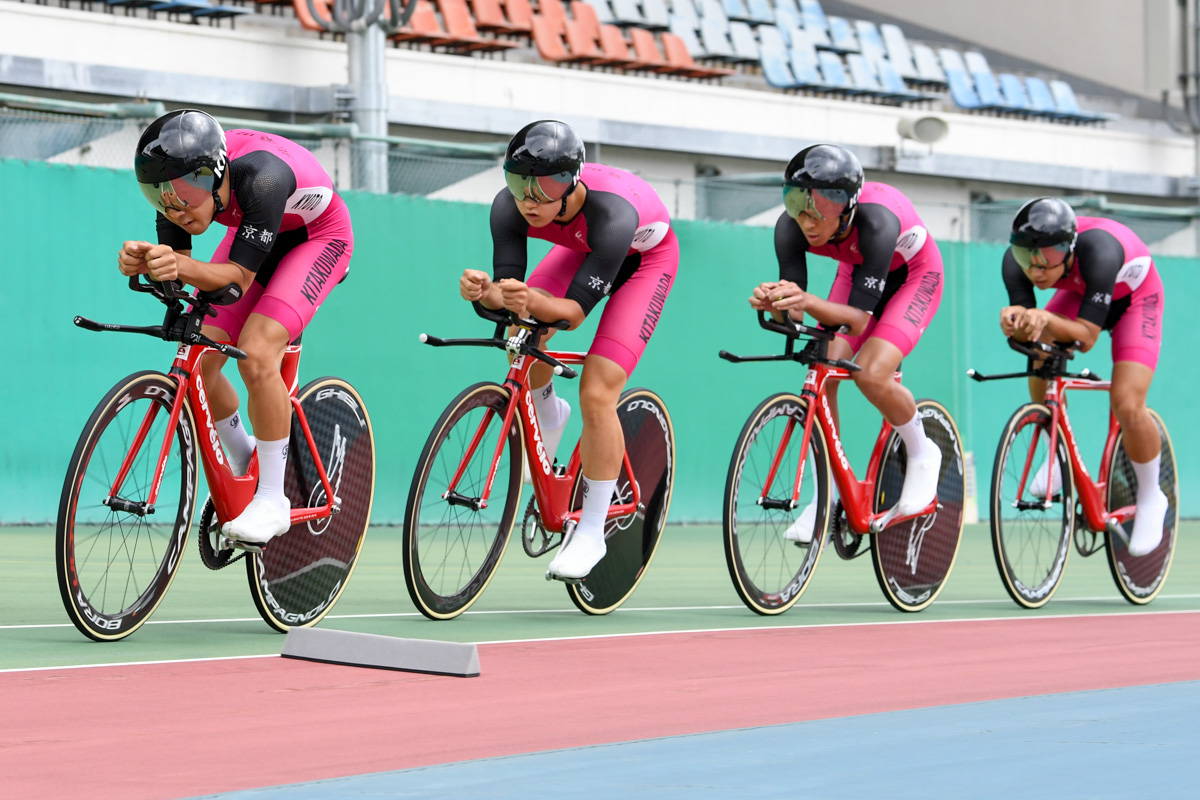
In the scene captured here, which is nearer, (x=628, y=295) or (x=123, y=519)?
(x=123, y=519)

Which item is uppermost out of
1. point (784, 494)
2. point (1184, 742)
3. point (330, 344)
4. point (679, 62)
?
point (679, 62)

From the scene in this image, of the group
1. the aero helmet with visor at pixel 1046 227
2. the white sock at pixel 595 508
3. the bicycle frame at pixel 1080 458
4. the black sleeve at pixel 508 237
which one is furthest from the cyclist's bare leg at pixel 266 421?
the bicycle frame at pixel 1080 458

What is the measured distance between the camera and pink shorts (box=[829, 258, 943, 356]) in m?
7.79

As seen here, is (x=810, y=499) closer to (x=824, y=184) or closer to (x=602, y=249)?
(x=824, y=184)

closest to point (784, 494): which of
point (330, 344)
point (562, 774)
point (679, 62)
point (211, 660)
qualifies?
point (211, 660)

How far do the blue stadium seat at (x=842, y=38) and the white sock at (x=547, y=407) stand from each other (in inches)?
1093

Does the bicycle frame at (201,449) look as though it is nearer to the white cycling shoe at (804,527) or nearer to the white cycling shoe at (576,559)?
the white cycling shoe at (576,559)

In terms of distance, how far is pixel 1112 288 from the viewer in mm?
8367

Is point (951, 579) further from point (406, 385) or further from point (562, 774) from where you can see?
point (562, 774)

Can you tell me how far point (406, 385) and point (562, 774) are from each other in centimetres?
920

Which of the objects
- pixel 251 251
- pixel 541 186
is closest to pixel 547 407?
pixel 541 186

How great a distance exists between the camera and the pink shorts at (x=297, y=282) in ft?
20.4

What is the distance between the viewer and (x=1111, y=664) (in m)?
6.36

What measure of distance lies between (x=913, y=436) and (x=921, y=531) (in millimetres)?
485
